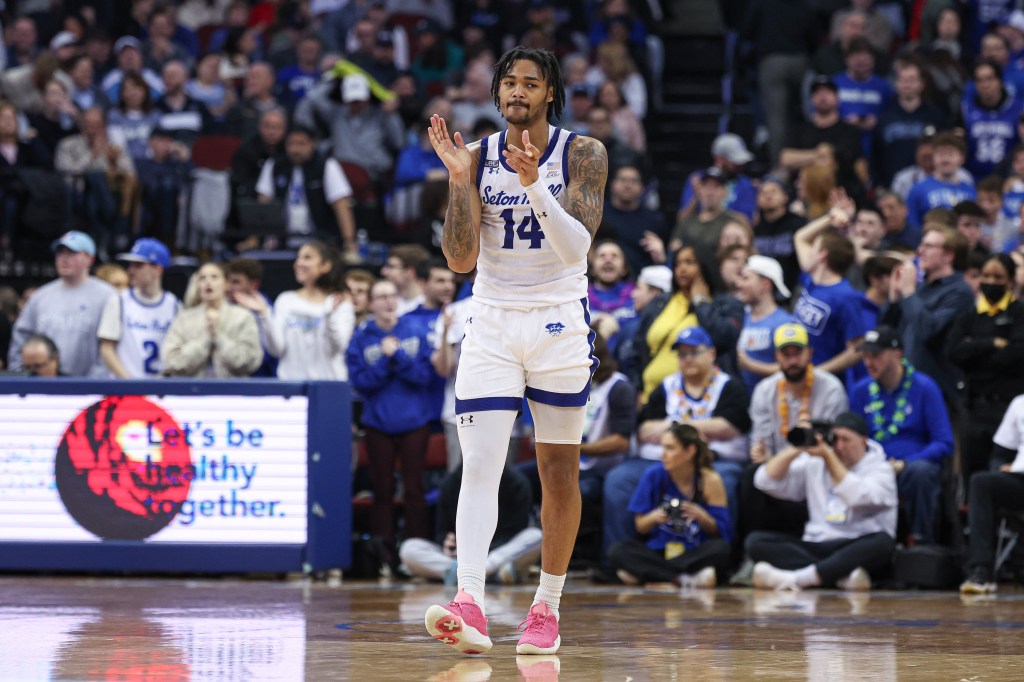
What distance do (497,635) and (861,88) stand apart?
11194mm

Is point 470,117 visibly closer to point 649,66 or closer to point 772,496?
point 649,66

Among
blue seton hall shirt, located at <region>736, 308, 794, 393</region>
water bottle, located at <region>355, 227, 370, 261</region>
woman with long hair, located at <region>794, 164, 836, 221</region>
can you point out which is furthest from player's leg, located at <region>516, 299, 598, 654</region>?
water bottle, located at <region>355, 227, 370, 261</region>

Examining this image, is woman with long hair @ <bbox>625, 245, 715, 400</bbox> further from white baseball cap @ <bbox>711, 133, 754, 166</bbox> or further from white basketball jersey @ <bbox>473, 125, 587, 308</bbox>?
white basketball jersey @ <bbox>473, 125, 587, 308</bbox>

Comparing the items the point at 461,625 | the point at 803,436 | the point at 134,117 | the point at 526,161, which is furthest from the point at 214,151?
the point at 461,625

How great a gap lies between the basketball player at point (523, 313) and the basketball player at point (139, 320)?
6639 millimetres

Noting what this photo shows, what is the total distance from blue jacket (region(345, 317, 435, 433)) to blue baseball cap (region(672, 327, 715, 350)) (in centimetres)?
202

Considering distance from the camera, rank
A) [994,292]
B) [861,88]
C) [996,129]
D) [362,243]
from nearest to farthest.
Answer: [994,292], [362,243], [996,129], [861,88]

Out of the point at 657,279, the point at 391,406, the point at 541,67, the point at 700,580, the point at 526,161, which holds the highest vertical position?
the point at 541,67

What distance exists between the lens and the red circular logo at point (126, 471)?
11.1m

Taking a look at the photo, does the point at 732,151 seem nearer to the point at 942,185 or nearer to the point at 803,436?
the point at 942,185

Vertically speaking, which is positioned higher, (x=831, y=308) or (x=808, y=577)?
(x=831, y=308)

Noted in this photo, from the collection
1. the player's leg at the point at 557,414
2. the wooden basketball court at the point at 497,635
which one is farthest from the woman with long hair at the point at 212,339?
the player's leg at the point at 557,414

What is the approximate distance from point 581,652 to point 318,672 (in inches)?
52.6

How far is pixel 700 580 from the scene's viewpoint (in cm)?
1103
